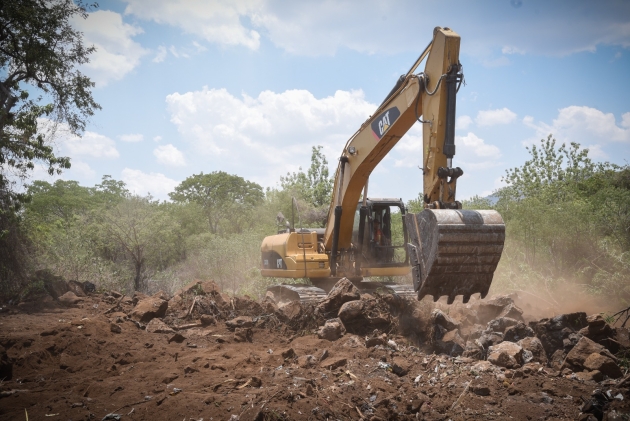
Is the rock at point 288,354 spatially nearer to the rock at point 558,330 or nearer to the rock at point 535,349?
the rock at point 535,349

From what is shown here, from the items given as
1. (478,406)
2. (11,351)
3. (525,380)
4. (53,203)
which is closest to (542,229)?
(525,380)

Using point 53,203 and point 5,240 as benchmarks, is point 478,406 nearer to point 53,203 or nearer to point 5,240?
point 5,240

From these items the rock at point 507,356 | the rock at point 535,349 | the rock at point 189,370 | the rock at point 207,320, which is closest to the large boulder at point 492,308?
the rock at point 535,349

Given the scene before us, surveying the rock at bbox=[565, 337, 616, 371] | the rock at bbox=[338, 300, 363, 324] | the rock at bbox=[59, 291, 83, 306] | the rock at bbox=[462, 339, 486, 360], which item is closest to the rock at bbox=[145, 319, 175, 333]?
the rock at bbox=[338, 300, 363, 324]

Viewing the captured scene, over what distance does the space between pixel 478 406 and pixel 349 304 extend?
3.22 m

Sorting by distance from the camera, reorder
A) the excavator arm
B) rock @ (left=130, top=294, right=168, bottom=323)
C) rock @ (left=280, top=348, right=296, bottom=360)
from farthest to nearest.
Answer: rock @ (left=130, top=294, right=168, bottom=323) < rock @ (left=280, top=348, right=296, bottom=360) < the excavator arm

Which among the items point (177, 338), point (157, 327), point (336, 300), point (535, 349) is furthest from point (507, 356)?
point (157, 327)

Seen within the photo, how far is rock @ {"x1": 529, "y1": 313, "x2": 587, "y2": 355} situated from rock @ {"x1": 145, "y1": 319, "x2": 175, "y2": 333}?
561cm

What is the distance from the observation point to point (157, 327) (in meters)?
7.61

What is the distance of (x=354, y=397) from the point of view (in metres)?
4.41

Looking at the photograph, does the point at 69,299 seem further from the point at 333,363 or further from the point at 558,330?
the point at 558,330

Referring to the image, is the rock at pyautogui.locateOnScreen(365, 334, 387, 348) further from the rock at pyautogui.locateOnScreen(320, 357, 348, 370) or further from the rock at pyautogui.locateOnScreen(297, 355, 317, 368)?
the rock at pyautogui.locateOnScreen(297, 355, 317, 368)

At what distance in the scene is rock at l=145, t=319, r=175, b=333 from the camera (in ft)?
24.7

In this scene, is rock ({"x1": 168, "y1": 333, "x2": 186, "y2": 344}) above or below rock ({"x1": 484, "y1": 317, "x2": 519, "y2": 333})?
below
